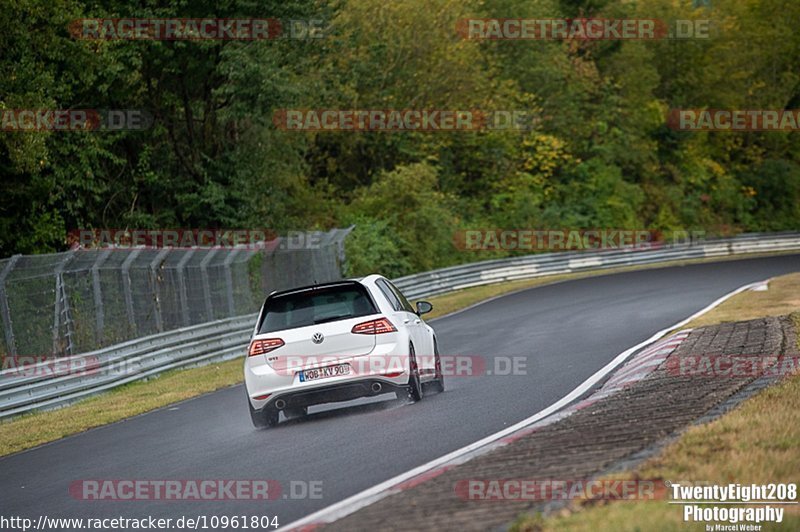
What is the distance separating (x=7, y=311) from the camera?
19.5m

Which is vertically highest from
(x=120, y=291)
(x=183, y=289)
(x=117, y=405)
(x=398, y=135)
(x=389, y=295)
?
(x=398, y=135)

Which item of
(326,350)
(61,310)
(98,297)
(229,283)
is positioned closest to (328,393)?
(326,350)

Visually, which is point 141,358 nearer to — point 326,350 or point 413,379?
point 413,379

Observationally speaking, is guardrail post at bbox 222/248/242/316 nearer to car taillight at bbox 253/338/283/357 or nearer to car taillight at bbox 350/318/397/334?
car taillight at bbox 253/338/283/357

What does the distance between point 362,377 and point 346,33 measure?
34.7 meters

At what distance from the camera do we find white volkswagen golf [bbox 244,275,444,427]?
1278cm

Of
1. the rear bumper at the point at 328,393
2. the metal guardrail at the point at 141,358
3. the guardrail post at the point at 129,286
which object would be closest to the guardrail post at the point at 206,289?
the metal guardrail at the point at 141,358

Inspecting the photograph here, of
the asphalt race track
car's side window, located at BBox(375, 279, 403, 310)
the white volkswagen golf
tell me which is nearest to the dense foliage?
the asphalt race track

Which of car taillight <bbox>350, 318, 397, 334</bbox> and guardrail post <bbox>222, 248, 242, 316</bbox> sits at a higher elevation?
car taillight <bbox>350, 318, 397, 334</bbox>

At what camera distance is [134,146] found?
3897cm

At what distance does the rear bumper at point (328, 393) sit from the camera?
12.7 m

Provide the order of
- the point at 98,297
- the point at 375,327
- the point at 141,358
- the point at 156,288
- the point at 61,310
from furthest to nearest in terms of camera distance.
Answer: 1. the point at 156,288
2. the point at 98,297
3. the point at 141,358
4. the point at 61,310
5. the point at 375,327

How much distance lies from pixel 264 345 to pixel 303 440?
158cm

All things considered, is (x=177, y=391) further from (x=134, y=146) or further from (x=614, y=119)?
(x=614, y=119)
